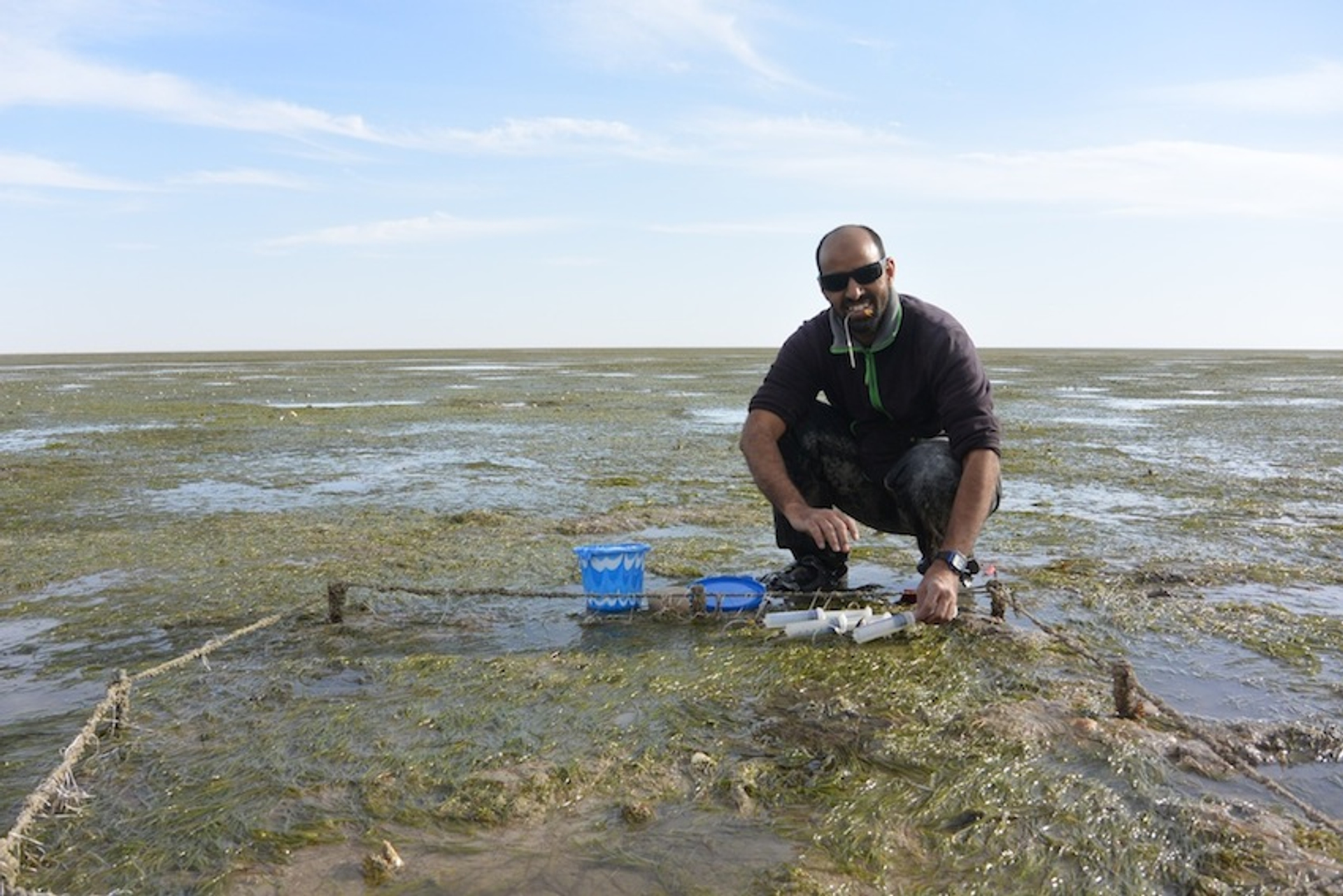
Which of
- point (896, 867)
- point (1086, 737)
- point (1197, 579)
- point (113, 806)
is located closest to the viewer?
point (896, 867)

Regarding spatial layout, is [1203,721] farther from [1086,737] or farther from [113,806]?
[113,806]

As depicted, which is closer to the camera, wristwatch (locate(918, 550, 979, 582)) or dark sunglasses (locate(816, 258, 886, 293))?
wristwatch (locate(918, 550, 979, 582))

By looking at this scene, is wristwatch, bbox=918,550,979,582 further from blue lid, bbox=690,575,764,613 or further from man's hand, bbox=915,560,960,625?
blue lid, bbox=690,575,764,613

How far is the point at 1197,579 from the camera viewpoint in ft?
16.7

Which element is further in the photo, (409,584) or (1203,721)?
(409,584)

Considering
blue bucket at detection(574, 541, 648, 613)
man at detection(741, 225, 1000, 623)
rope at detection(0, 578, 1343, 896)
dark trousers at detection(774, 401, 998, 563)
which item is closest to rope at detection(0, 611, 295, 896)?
rope at detection(0, 578, 1343, 896)

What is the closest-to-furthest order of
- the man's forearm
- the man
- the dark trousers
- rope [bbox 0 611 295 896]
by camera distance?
rope [bbox 0 611 295 896] < the man's forearm < the man < the dark trousers

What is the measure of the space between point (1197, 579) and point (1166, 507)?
9.27 feet

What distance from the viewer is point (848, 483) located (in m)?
4.59

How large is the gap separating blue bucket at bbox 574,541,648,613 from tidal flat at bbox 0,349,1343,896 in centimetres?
10

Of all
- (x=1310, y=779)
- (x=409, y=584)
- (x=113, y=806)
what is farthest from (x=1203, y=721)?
(x=409, y=584)

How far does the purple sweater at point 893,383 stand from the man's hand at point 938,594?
Result: 23.2 inches

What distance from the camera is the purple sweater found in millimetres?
3945

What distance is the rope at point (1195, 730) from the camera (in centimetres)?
239
